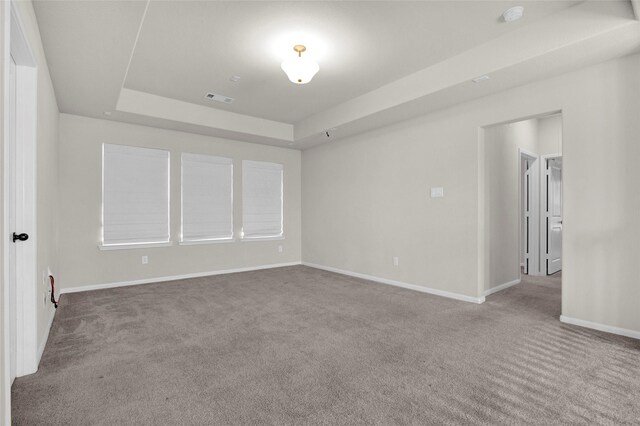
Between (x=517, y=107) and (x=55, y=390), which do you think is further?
(x=517, y=107)

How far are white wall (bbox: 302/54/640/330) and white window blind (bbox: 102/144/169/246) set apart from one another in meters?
2.86

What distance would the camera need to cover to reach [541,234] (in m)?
6.00

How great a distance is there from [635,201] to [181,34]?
14.7 ft

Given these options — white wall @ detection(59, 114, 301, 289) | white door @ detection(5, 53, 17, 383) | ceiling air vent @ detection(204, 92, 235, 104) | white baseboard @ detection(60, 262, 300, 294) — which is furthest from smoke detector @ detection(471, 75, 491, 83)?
white baseboard @ detection(60, 262, 300, 294)

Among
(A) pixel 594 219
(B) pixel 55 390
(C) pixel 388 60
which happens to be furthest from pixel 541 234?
(B) pixel 55 390

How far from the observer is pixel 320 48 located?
342cm

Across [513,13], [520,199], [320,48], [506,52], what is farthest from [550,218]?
[320,48]

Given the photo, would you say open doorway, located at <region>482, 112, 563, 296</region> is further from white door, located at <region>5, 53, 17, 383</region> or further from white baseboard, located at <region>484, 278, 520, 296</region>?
white door, located at <region>5, 53, 17, 383</region>

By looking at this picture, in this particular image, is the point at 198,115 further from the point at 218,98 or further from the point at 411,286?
the point at 411,286

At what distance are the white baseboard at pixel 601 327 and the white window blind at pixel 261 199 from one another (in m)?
4.95

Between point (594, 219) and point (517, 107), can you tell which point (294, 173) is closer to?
point (517, 107)

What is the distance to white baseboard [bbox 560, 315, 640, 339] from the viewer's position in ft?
9.84

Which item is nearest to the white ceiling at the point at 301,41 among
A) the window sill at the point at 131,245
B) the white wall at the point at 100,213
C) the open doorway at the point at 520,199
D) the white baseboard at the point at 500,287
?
the white wall at the point at 100,213

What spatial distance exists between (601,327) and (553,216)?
3521 millimetres
